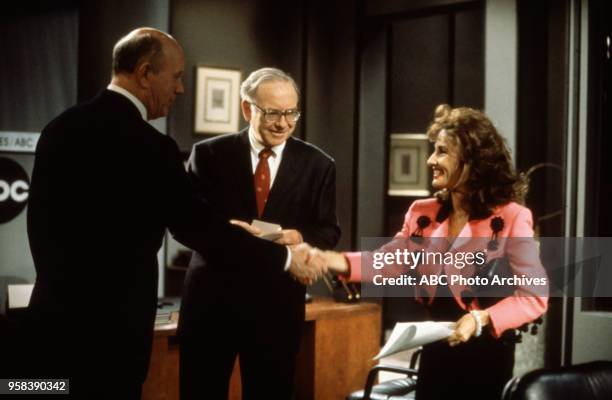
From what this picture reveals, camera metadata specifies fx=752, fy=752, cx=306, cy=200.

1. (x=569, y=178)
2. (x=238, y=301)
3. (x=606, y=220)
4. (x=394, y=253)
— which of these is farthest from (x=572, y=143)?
(x=238, y=301)

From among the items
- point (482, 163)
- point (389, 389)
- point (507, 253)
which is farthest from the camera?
A: point (389, 389)

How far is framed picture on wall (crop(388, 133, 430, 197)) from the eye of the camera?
6828 mm

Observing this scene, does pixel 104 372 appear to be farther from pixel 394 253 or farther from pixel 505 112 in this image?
pixel 505 112

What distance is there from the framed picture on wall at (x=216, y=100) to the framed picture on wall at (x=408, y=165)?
250 centimetres

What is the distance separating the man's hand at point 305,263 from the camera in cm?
272

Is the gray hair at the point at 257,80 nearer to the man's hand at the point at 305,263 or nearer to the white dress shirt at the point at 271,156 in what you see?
the white dress shirt at the point at 271,156

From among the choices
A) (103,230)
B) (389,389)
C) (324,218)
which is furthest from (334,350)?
(103,230)

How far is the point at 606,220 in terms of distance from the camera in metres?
3.71

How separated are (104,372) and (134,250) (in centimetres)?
38

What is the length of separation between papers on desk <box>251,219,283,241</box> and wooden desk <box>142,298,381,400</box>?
1.45 metres

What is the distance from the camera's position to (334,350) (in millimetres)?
4188

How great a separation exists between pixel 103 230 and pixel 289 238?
752 mm

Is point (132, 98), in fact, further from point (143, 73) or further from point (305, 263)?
point (305, 263)

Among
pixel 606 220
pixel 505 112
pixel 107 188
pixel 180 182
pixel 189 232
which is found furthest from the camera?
pixel 505 112
